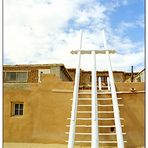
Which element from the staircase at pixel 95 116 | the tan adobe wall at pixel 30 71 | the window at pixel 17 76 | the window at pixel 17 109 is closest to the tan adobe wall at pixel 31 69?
the tan adobe wall at pixel 30 71

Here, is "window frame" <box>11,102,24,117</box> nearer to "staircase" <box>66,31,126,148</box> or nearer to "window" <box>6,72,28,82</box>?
"staircase" <box>66,31,126,148</box>

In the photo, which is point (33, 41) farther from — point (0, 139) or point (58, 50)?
point (0, 139)

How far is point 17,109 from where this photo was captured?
450cm

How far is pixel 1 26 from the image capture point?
1.88 m

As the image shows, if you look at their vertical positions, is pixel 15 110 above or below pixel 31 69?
below

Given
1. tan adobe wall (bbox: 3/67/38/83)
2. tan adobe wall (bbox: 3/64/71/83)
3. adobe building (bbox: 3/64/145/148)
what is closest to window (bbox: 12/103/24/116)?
adobe building (bbox: 3/64/145/148)

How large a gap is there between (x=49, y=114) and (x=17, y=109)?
574 mm

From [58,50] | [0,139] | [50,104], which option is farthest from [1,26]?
[50,104]

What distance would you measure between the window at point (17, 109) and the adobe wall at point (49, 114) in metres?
0.09

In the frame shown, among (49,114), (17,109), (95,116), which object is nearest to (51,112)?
(49,114)

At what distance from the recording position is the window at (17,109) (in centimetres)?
447

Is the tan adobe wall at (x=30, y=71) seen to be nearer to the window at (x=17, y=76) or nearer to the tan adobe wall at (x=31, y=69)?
the tan adobe wall at (x=31, y=69)

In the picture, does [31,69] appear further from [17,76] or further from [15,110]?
[15,110]

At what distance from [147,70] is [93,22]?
61.5 inches
